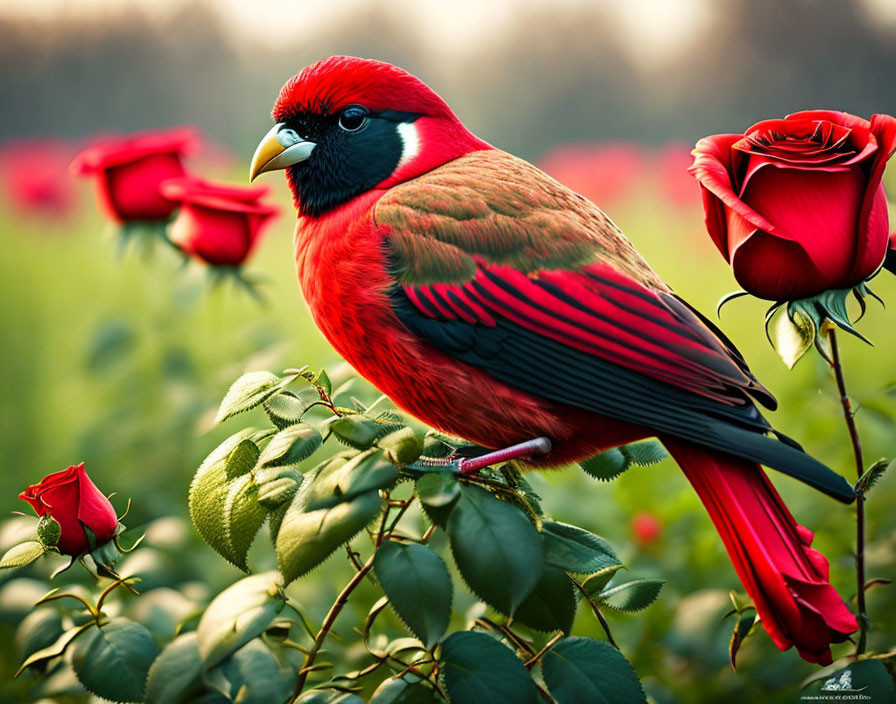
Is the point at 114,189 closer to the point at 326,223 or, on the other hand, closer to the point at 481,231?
the point at 326,223

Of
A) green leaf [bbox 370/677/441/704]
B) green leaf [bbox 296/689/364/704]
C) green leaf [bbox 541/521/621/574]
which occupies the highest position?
green leaf [bbox 541/521/621/574]

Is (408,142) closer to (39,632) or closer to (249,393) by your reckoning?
(249,393)

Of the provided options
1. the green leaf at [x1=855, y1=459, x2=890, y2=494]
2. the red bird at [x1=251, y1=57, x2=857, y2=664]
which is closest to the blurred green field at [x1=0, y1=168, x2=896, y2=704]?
the green leaf at [x1=855, y1=459, x2=890, y2=494]

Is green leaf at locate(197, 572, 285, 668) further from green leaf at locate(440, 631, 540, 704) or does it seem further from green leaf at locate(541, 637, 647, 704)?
green leaf at locate(541, 637, 647, 704)

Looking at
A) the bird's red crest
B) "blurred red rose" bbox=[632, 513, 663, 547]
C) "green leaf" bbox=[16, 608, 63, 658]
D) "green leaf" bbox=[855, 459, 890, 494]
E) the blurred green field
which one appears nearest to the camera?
"green leaf" bbox=[855, 459, 890, 494]

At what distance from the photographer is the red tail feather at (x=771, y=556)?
1062 mm

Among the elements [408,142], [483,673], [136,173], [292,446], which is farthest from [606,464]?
[136,173]

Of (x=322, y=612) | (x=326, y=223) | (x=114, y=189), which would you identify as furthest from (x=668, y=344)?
(x=114, y=189)

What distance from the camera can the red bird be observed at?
1.13 meters

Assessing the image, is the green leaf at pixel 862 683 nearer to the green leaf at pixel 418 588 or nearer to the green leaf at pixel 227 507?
the green leaf at pixel 418 588

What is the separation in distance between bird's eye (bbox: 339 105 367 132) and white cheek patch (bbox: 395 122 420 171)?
0.22 ft

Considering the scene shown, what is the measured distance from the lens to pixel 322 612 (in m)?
2.04

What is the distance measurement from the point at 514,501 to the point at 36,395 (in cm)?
315

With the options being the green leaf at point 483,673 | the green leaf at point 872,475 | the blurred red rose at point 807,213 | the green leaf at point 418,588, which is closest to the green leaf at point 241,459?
the green leaf at point 418,588
